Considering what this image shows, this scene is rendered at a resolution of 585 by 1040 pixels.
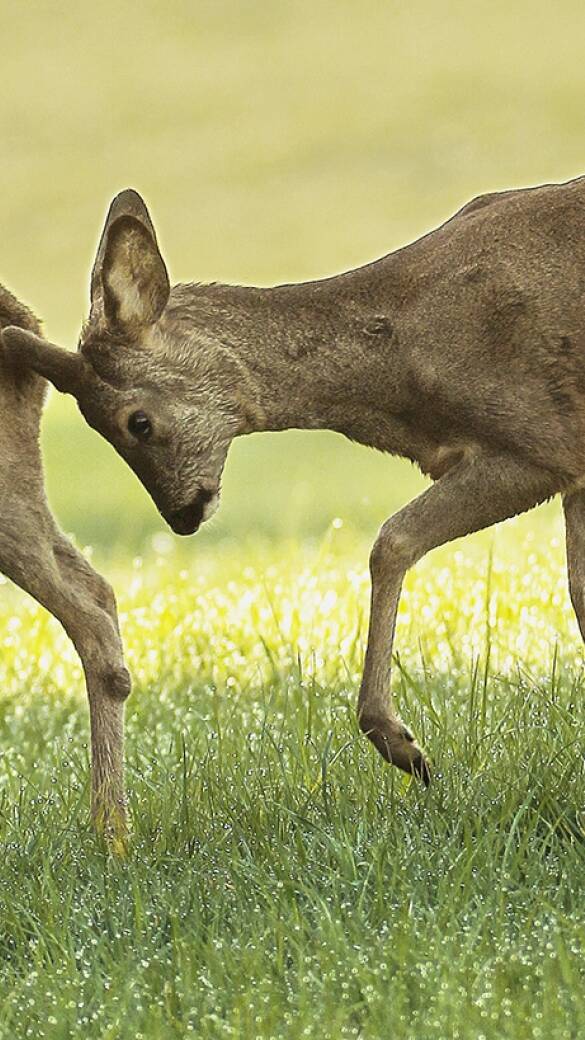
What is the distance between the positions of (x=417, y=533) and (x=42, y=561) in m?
1.16

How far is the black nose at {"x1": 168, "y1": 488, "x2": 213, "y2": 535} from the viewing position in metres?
5.06

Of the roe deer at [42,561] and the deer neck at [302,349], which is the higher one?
the deer neck at [302,349]

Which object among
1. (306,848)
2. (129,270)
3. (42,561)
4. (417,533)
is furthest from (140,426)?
(306,848)

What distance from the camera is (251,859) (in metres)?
4.40

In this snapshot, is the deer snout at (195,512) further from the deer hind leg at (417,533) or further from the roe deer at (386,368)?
the deer hind leg at (417,533)

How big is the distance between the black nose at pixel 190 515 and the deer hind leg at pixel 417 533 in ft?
1.72

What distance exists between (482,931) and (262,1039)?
26.0 inches

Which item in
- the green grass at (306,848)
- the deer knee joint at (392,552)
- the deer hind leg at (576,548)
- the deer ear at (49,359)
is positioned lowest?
the green grass at (306,848)

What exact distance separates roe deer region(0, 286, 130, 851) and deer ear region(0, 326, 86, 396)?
14 cm

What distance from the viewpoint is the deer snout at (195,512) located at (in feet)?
16.6

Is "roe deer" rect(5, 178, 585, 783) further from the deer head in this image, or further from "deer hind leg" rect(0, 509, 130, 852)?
"deer hind leg" rect(0, 509, 130, 852)

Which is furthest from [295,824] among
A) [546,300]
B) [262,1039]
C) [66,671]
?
[66,671]

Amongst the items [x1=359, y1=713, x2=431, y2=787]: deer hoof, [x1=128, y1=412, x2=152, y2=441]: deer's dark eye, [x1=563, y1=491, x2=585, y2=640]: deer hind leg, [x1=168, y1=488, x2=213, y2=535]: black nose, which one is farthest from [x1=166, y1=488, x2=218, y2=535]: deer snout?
[x1=563, y1=491, x2=585, y2=640]: deer hind leg

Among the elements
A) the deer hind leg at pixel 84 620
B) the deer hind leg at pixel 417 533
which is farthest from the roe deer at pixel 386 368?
the deer hind leg at pixel 84 620
